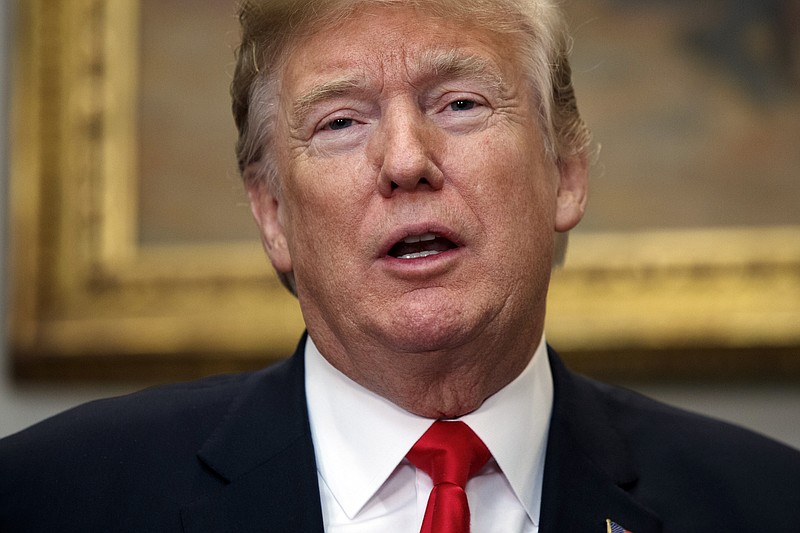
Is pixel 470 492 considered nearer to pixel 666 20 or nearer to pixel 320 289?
pixel 320 289

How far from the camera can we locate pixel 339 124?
90.7 inches

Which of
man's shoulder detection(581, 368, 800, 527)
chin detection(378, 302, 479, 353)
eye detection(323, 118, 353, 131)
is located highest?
eye detection(323, 118, 353, 131)

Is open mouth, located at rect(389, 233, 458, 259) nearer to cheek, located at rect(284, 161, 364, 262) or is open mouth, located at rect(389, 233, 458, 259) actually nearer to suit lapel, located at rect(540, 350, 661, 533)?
cheek, located at rect(284, 161, 364, 262)

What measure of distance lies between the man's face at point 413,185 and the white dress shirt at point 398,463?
135mm

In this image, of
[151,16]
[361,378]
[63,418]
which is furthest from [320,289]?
[151,16]

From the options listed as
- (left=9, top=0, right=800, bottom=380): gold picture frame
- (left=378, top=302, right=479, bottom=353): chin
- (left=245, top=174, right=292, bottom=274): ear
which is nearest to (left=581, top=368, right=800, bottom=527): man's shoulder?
(left=378, top=302, right=479, bottom=353): chin

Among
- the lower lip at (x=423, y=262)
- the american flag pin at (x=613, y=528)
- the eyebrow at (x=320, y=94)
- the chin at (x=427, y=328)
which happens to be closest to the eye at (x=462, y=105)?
the eyebrow at (x=320, y=94)

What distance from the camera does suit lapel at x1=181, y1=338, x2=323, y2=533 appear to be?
7.16 ft

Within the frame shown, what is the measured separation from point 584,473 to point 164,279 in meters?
2.04

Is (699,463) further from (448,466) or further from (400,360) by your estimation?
(400,360)

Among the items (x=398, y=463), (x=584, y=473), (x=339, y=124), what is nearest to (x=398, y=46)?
(x=339, y=124)

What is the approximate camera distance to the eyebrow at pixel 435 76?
7.37 ft

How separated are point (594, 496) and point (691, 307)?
161 centimetres

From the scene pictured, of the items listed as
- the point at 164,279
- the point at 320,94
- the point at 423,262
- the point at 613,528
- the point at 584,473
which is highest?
the point at 320,94
